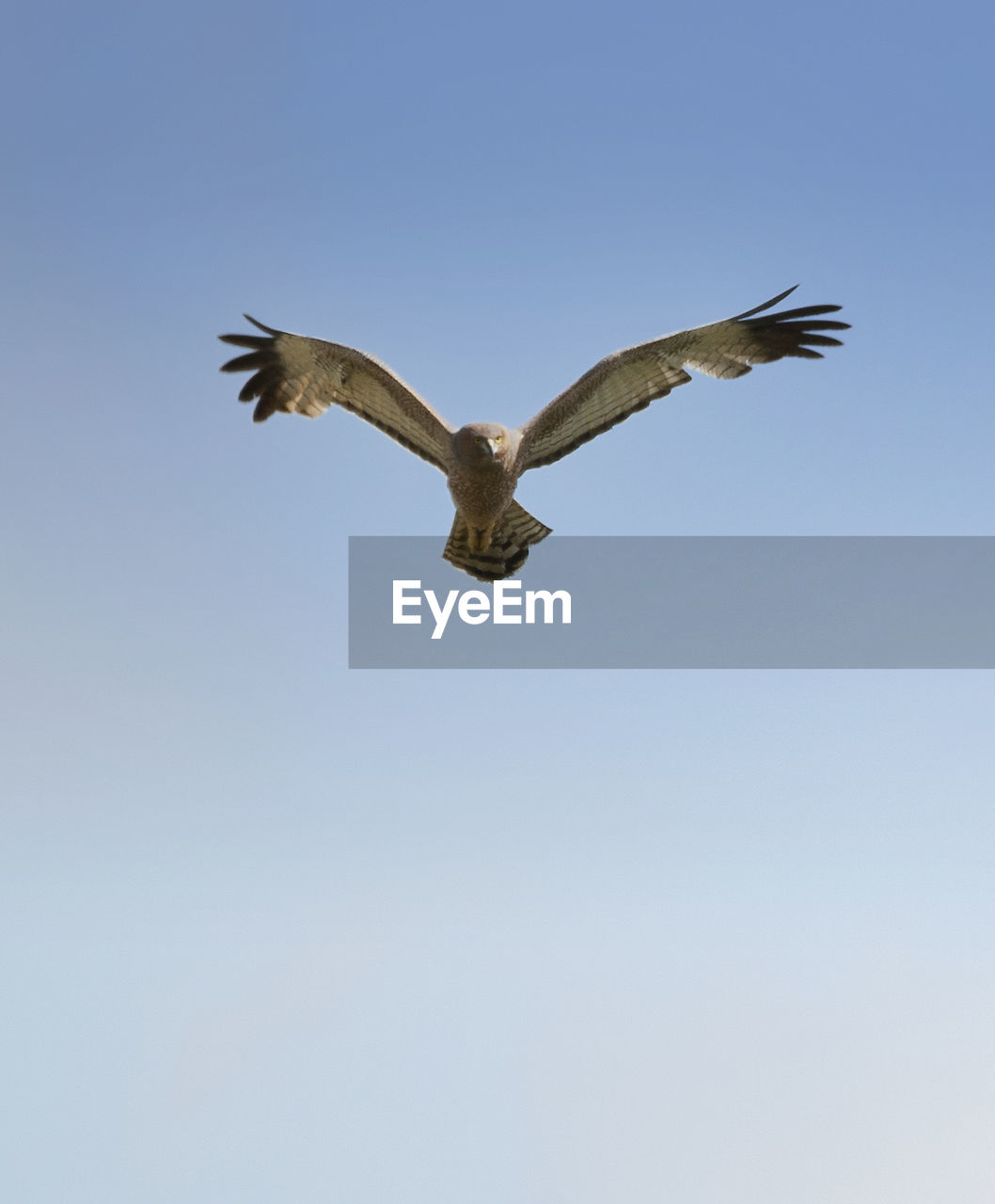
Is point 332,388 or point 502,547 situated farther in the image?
point 332,388

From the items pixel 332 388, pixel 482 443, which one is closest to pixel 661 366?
pixel 482 443

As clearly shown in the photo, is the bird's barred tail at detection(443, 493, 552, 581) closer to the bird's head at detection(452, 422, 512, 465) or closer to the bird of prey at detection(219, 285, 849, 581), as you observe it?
the bird of prey at detection(219, 285, 849, 581)

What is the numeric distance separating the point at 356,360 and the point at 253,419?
4.17 ft

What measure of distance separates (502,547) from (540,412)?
4.90 ft

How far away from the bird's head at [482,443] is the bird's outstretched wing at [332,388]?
0.67 meters

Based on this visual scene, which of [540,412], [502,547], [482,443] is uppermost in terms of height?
[540,412]

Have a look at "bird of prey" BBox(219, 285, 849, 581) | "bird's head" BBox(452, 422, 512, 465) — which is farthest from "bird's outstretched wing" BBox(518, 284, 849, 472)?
"bird's head" BBox(452, 422, 512, 465)

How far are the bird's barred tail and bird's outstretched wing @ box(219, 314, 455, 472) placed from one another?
86 centimetres

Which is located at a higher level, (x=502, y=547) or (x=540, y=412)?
(x=540, y=412)

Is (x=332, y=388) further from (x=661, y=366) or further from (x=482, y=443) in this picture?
(x=661, y=366)

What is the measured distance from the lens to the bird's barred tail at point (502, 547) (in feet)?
44.3

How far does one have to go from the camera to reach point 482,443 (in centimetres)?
1220

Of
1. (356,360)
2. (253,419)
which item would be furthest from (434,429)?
(253,419)

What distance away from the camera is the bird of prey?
43.3 ft
